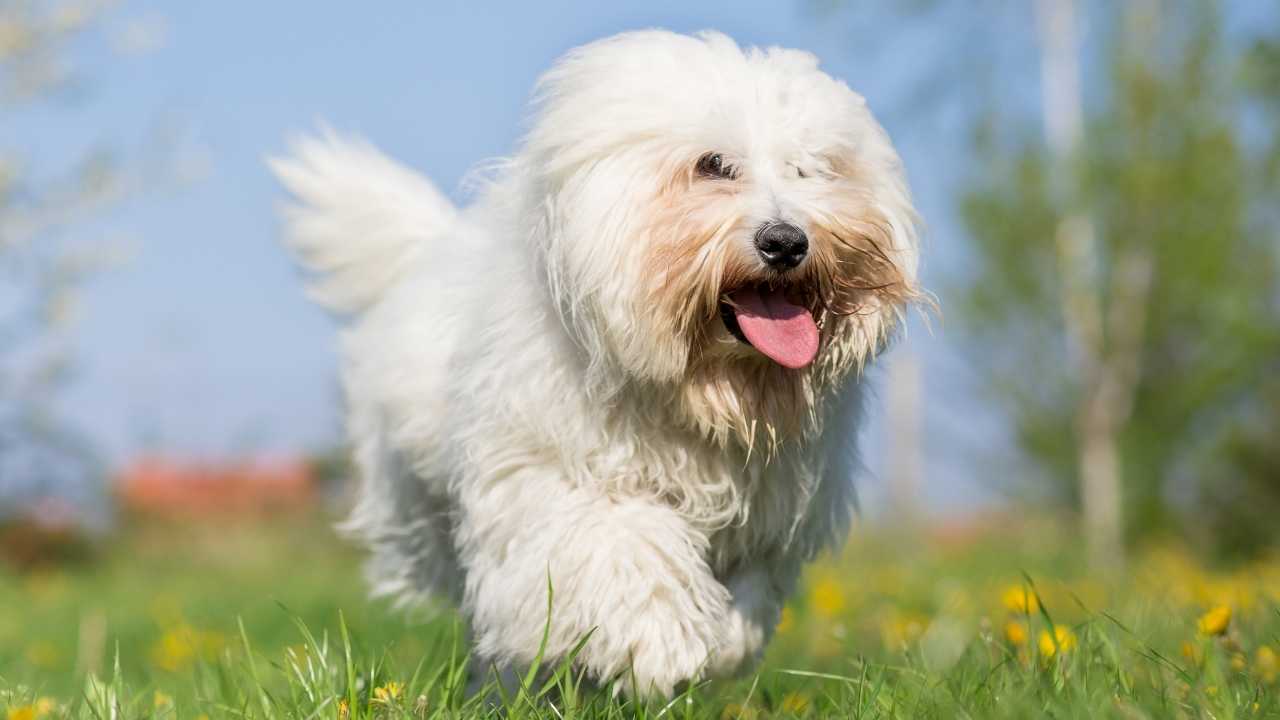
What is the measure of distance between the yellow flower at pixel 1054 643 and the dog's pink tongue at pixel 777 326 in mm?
849

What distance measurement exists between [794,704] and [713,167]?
1.31 meters

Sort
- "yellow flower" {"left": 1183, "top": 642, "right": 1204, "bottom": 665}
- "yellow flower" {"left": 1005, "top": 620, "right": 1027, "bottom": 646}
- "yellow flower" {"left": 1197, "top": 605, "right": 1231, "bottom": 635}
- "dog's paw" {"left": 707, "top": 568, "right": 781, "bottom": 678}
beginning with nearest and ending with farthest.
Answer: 1. "yellow flower" {"left": 1197, "top": 605, "right": 1231, "bottom": 635}
2. "yellow flower" {"left": 1183, "top": 642, "right": 1204, "bottom": 665}
3. "dog's paw" {"left": 707, "top": 568, "right": 781, "bottom": 678}
4. "yellow flower" {"left": 1005, "top": 620, "right": 1027, "bottom": 646}

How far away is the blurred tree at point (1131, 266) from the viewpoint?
1394cm

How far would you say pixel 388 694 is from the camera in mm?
2887

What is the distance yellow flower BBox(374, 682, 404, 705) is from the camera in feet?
9.36

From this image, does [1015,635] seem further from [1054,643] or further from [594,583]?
[594,583]

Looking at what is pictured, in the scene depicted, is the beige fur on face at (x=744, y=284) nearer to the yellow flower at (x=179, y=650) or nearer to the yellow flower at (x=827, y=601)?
the yellow flower at (x=827, y=601)

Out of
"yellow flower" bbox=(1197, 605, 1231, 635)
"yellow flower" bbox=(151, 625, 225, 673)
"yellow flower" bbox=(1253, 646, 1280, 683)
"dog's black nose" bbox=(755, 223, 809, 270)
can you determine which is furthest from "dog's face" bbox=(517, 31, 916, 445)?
"yellow flower" bbox=(151, 625, 225, 673)

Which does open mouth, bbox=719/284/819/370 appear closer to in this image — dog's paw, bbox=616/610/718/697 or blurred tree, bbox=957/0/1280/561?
dog's paw, bbox=616/610/718/697

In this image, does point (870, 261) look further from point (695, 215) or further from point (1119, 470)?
point (1119, 470)

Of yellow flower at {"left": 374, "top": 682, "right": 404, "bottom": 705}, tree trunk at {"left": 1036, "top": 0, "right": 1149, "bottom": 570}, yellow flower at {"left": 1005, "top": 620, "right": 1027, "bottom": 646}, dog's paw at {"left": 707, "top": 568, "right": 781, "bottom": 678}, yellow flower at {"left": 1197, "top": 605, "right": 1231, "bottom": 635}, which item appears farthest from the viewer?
tree trunk at {"left": 1036, "top": 0, "right": 1149, "bottom": 570}

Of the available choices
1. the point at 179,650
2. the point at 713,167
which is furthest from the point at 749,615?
the point at 179,650

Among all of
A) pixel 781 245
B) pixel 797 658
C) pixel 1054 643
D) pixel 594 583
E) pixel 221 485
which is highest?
pixel 781 245

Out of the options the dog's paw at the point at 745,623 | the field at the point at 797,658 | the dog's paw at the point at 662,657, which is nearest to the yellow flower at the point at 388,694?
the field at the point at 797,658
